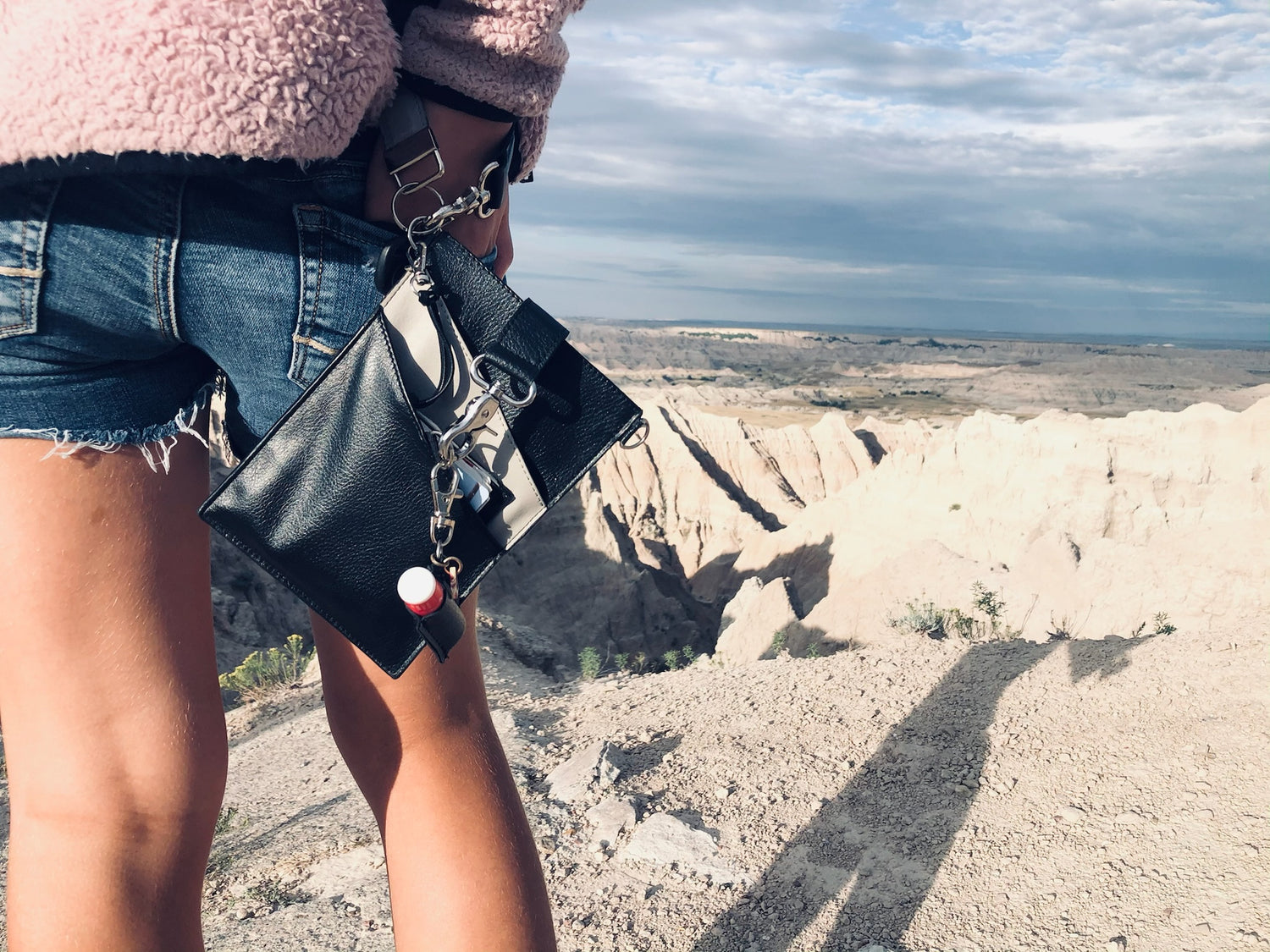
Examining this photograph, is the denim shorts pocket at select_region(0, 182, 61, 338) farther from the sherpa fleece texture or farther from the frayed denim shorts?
the sherpa fleece texture

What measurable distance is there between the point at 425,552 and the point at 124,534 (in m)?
0.29

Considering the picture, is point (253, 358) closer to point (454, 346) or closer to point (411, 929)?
point (454, 346)

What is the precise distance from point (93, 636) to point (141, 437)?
20 cm

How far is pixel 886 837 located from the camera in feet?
7.77

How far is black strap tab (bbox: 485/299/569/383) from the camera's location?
0.90 meters

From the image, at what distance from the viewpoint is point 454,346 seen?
0.92 metres

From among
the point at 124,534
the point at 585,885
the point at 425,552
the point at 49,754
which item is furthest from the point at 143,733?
the point at 585,885

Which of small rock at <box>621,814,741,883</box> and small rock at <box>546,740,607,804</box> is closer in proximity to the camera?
small rock at <box>621,814,741,883</box>

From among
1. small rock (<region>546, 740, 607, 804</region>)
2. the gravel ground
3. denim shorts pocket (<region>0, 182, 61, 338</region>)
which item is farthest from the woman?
small rock (<region>546, 740, 607, 804</region>)

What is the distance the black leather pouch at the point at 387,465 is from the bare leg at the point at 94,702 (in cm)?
10

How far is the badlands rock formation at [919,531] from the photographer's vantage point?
7238mm

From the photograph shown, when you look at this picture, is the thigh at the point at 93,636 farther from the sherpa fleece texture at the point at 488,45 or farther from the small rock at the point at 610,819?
the small rock at the point at 610,819

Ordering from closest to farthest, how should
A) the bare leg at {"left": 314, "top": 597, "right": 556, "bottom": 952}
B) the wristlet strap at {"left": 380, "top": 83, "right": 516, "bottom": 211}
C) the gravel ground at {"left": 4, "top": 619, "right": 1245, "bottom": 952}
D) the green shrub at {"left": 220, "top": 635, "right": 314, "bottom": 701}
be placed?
the wristlet strap at {"left": 380, "top": 83, "right": 516, "bottom": 211}
the bare leg at {"left": 314, "top": 597, "right": 556, "bottom": 952}
the gravel ground at {"left": 4, "top": 619, "right": 1245, "bottom": 952}
the green shrub at {"left": 220, "top": 635, "right": 314, "bottom": 701}

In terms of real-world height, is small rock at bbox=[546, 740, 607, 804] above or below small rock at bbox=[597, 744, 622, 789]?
below
